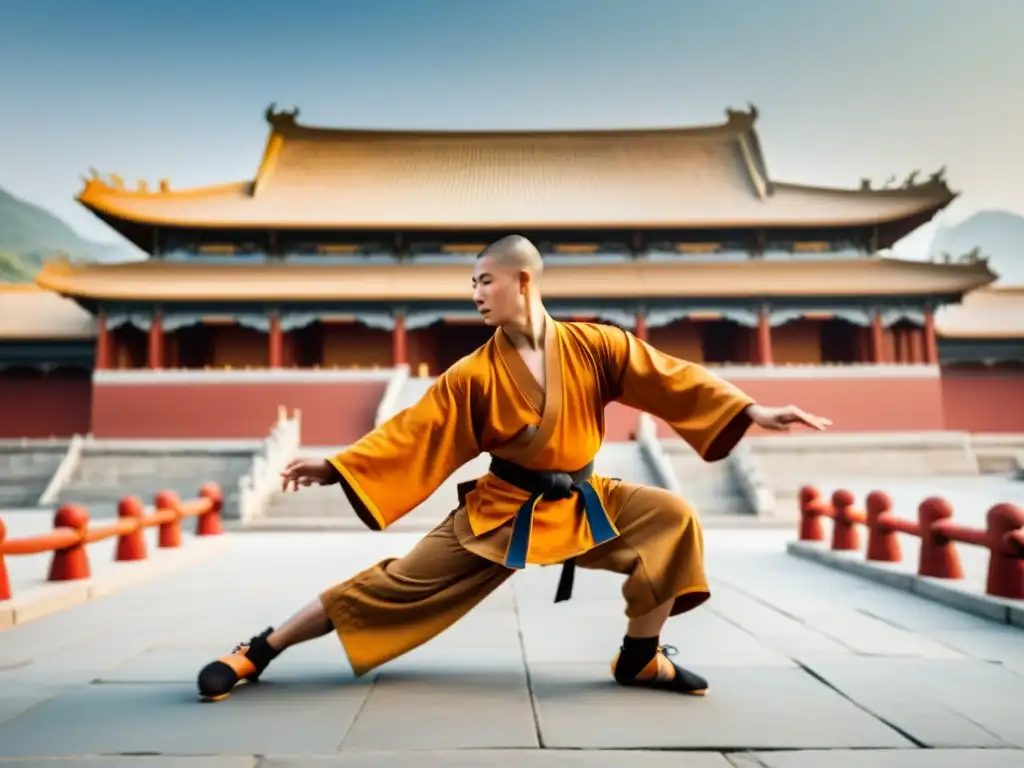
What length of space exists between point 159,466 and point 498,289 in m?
13.7

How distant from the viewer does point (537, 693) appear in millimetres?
2617

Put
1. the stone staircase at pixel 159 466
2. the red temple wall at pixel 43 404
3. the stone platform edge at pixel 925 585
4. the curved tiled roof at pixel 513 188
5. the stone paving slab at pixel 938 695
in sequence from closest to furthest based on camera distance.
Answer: the stone paving slab at pixel 938 695 → the stone platform edge at pixel 925 585 → the stone staircase at pixel 159 466 → the curved tiled roof at pixel 513 188 → the red temple wall at pixel 43 404

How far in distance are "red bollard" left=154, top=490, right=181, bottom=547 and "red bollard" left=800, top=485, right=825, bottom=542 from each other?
17.7 feet

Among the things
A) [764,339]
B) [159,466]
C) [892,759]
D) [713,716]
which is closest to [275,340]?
[159,466]

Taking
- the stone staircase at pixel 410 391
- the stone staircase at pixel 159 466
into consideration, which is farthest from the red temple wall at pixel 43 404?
the stone staircase at pixel 410 391

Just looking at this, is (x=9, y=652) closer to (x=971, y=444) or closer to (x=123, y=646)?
(x=123, y=646)

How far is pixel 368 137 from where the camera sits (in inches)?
878

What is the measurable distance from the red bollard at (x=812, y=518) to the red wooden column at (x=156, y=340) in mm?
15273

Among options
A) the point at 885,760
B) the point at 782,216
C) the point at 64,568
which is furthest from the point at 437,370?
the point at 885,760

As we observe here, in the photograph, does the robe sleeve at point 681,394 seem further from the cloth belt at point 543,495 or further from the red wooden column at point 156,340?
the red wooden column at point 156,340

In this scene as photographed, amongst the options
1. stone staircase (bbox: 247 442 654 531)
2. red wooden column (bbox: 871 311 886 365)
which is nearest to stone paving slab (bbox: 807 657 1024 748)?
stone staircase (bbox: 247 442 654 531)

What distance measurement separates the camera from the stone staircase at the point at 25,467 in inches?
586

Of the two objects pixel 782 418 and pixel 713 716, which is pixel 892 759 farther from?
pixel 782 418

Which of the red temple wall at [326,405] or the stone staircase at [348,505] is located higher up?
the red temple wall at [326,405]
